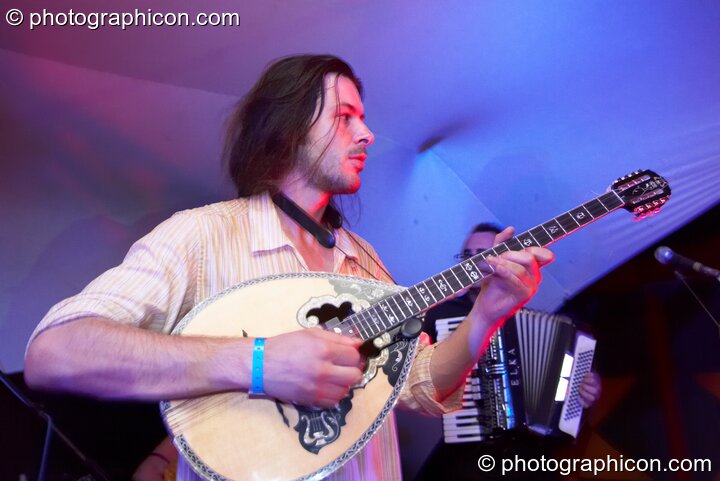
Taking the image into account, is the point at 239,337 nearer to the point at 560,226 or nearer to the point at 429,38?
the point at 560,226

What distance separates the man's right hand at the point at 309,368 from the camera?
1420mm

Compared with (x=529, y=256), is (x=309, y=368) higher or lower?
lower

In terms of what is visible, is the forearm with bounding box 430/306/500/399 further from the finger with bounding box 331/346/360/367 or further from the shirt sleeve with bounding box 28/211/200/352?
the shirt sleeve with bounding box 28/211/200/352

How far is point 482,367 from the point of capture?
3203 mm

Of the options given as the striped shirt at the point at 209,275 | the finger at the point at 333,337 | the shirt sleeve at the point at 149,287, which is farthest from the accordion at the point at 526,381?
the shirt sleeve at the point at 149,287

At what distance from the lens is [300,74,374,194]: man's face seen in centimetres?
214

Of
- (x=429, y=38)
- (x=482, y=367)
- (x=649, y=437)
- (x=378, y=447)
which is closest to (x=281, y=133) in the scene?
(x=378, y=447)

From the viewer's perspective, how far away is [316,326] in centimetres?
162

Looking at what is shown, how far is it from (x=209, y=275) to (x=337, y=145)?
714 millimetres

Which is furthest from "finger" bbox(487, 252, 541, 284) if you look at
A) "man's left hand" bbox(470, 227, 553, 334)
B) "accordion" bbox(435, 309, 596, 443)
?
"accordion" bbox(435, 309, 596, 443)

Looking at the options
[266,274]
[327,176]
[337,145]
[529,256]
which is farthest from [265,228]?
[529,256]

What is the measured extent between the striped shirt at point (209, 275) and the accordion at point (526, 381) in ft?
4.19

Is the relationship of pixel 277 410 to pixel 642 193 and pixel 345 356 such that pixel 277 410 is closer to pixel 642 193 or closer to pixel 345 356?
pixel 345 356

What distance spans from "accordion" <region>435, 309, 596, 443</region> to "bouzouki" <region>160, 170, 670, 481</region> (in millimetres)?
1484
